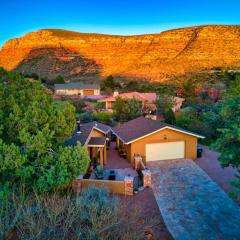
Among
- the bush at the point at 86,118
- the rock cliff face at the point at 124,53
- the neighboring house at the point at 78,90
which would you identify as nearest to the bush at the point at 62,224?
the bush at the point at 86,118

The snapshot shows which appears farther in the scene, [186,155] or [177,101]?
[177,101]

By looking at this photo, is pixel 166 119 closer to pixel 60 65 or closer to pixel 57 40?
pixel 60 65

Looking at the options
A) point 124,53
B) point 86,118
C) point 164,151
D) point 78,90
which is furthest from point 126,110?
point 124,53

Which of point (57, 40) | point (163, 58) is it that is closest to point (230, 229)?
point (163, 58)

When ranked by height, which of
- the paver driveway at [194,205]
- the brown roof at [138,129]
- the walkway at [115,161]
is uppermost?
the brown roof at [138,129]

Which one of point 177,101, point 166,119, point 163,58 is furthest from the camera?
point 163,58

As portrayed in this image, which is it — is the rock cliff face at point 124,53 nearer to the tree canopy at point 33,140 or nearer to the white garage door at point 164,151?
the white garage door at point 164,151
